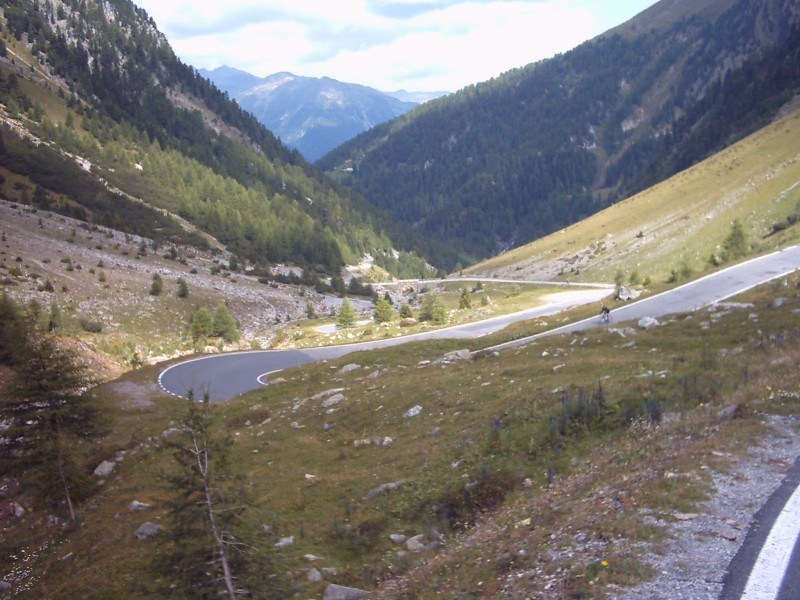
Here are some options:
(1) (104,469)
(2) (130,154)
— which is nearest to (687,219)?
(1) (104,469)

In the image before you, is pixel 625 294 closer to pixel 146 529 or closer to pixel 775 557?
pixel 146 529

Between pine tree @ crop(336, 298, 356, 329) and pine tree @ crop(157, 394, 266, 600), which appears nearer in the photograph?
pine tree @ crop(157, 394, 266, 600)

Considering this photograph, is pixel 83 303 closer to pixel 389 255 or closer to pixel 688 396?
pixel 688 396

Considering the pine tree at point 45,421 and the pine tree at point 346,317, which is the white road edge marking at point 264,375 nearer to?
the pine tree at point 45,421

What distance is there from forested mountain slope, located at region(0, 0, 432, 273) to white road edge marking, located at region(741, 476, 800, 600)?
10753cm

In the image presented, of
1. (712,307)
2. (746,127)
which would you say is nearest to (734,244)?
(712,307)

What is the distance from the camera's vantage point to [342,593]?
1120 cm

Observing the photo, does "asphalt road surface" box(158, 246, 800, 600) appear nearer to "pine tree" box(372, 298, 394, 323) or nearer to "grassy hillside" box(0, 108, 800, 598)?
"grassy hillside" box(0, 108, 800, 598)

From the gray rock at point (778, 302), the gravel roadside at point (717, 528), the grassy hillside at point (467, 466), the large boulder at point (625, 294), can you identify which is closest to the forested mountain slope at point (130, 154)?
the large boulder at point (625, 294)

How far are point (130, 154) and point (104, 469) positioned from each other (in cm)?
12920

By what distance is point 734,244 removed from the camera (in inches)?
1986

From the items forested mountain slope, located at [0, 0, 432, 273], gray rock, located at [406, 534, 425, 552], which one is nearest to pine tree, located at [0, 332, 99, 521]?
gray rock, located at [406, 534, 425, 552]

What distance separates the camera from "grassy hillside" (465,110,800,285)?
233 feet

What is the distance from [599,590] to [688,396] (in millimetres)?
9185
